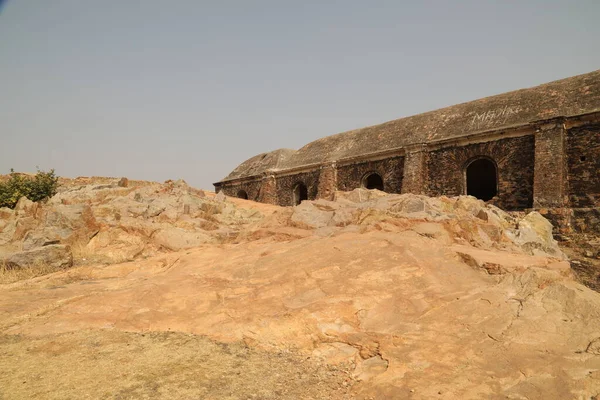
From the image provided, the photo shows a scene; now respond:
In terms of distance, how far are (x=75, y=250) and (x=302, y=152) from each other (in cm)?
1736

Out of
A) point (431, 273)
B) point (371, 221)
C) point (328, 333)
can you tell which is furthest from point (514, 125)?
point (328, 333)

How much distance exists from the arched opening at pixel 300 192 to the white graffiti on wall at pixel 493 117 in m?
10.6

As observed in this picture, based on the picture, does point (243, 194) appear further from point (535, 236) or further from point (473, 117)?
point (535, 236)

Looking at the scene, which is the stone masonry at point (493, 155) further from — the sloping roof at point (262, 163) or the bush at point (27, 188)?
the bush at point (27, 188)

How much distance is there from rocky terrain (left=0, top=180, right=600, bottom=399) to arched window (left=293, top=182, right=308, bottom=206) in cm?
1538

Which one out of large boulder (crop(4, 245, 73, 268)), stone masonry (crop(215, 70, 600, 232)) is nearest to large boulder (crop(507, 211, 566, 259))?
stone masonry (crop(215, 70, 600, 232))

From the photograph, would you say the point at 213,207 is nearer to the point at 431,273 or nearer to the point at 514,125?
the point at 431,273

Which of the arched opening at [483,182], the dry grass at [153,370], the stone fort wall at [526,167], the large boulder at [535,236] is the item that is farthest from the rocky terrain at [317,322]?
the arched opening at [483,182]

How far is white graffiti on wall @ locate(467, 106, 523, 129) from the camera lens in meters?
14.7

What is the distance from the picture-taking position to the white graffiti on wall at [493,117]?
14.7 meters

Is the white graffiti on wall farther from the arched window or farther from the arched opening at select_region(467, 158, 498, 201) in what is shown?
the arched window

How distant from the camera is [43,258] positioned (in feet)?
25.4

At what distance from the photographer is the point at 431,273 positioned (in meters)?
4.86

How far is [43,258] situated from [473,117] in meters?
16.2
